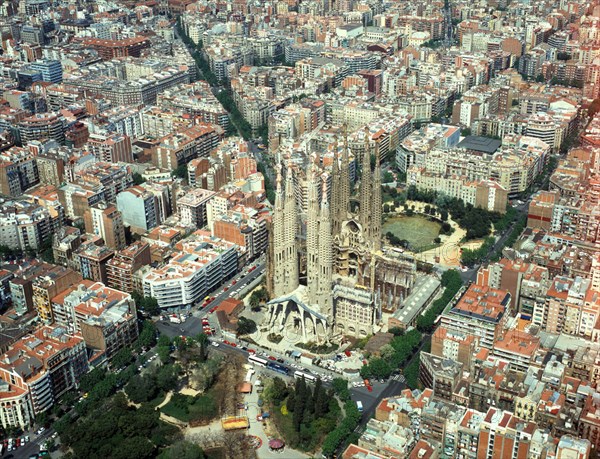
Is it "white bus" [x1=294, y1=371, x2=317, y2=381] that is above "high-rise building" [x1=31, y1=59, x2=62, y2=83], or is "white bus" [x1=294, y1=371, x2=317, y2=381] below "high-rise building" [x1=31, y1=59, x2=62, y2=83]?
below

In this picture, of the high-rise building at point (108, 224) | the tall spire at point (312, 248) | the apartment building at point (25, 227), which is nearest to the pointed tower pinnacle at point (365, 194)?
the tall spire at point (312, 248)

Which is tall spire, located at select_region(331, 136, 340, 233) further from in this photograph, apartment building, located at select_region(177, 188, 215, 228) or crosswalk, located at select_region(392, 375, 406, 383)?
crosswalk, located at select_region(392, 375, 406, 383)

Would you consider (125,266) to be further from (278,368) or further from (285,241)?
(278,368)

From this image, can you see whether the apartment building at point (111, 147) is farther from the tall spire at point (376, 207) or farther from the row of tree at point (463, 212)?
the tall spire at point (376, 207)

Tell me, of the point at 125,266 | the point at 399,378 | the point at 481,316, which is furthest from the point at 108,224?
the point at 481,316

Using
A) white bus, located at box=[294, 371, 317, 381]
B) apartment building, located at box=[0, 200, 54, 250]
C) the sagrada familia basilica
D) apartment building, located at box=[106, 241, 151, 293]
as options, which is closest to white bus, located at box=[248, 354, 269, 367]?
white bus, located at box=[294, 371, 317, 381]

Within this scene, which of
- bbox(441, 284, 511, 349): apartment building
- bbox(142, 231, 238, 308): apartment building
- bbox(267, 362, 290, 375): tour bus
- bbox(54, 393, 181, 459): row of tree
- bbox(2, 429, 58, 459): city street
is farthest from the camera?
bbox(142, 231, 238, 308): apartment building
